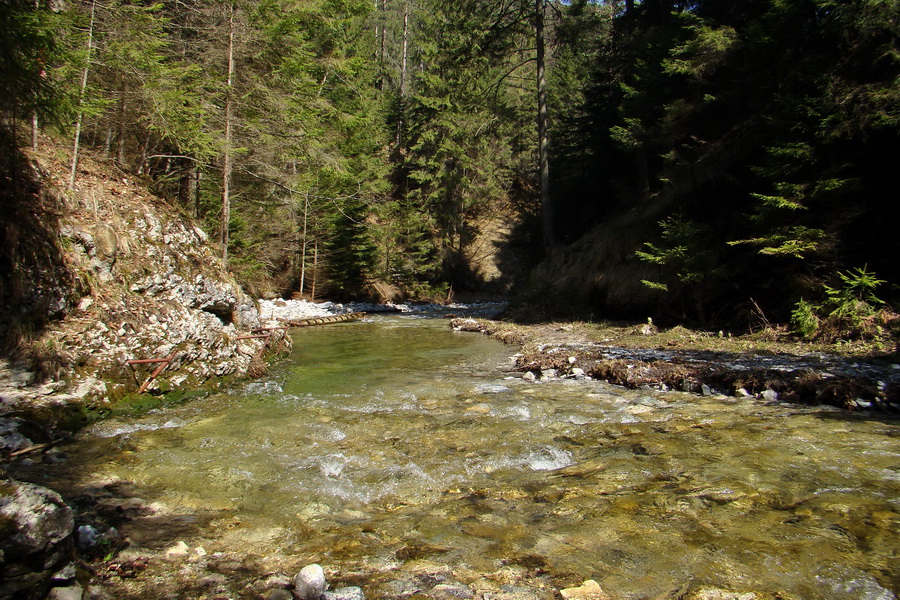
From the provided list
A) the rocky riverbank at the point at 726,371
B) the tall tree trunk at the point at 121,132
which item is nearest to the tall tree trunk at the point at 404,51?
the tall tree trunk at the point at 121,132

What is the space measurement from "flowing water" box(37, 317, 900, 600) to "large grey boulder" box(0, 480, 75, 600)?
914mm

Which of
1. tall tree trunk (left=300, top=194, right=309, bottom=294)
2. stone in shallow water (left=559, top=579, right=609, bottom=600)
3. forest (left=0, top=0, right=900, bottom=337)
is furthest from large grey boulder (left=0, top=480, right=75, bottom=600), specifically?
tall tree trunk (left=300, top=194, right=309, bottom=294)

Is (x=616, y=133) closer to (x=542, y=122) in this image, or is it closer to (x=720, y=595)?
(x=542, y=122)

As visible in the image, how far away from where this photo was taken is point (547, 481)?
13.8 feet

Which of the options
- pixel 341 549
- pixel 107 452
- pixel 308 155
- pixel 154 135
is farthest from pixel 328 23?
pixel 341 549

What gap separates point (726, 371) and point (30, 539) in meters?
7.65

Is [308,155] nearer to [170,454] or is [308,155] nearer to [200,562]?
[170,454]

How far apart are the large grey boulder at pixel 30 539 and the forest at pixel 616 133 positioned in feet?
14.2

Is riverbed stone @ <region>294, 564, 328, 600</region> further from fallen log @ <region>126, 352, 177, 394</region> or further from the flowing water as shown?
fallen log @ <region>126, 352, 177, 394</region>

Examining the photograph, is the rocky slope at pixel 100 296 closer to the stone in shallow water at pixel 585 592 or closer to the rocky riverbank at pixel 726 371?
the stone in shallow water at pixel 585 592

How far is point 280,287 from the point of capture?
1019 inches

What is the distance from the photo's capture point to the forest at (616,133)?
841cm

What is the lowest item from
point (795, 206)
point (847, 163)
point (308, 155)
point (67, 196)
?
point (67, 196)

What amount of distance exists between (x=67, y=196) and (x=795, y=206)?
12.0 metres
